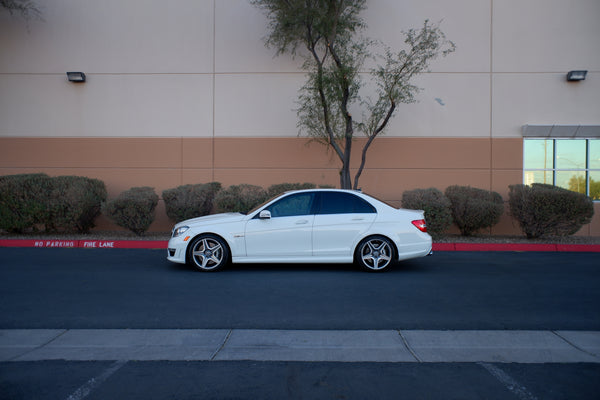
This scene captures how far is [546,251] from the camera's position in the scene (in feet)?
36.9

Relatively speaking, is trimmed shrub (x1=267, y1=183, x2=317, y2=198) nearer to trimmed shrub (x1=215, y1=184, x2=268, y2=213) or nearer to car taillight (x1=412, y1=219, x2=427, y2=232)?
trimmed shrub (x1=215, y1=184, x2=268, y2=213)

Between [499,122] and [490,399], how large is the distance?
12225 millimetres

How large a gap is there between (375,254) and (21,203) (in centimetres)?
968

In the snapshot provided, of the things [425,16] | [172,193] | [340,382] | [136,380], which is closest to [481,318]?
[340,382]

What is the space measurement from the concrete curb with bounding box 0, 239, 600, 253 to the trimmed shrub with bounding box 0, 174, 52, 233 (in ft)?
2.35

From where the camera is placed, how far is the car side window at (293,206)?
8.35 m

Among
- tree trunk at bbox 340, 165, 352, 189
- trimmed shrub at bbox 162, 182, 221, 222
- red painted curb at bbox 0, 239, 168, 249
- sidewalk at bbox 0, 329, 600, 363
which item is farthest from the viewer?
tree trunk at bbox 340, 165, 352, 189

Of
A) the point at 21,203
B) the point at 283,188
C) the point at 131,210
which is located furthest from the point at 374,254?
the point at 21,203

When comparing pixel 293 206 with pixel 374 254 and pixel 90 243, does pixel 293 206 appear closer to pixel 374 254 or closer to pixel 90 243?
pixel 374 254

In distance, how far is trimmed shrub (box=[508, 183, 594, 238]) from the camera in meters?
11.7

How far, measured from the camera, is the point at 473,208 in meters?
12.2

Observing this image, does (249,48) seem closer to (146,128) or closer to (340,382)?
(146,128)

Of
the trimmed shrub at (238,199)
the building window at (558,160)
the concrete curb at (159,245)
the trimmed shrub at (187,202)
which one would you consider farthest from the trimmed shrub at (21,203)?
the building window at (558,160)

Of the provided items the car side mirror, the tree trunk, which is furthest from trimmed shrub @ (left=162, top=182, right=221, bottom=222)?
the car side mirror
